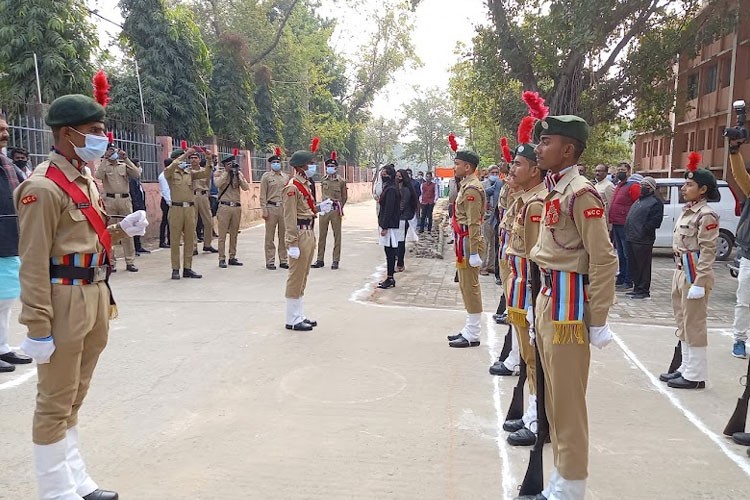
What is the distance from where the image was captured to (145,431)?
4.04 meters

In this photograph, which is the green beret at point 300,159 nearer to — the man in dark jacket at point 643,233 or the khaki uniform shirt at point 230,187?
the khaki uniform shirt at point 230,187

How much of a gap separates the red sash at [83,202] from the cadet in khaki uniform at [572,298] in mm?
2339

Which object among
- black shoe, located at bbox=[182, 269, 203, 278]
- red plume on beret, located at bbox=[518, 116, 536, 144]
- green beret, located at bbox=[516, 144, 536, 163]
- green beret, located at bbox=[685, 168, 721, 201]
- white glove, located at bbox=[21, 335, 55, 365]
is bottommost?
black shoe, located at bbox=[182, 269, 203, 278]

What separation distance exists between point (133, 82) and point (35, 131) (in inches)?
299

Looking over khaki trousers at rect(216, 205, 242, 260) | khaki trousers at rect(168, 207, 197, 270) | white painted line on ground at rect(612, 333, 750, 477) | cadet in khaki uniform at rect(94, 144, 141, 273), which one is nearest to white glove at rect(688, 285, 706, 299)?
white painted line on ground at rect(612, 333, 750, 477)

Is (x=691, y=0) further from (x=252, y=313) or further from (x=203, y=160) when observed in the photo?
(x=252, y=313)

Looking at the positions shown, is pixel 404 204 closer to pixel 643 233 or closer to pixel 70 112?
pixel 643 233

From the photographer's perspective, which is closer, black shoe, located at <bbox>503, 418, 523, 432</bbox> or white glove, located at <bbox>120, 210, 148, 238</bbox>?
white glove, located at <bbox>120, 210, 148, 238</bbox>

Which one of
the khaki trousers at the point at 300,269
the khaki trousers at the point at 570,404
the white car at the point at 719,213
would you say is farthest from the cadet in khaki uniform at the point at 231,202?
the khaki trousers at the point at 570,404

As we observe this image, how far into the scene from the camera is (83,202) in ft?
10.0

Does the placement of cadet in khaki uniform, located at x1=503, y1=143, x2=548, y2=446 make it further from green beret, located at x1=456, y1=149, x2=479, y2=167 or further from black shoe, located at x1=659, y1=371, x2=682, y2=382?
black shoe, located at x1=659, y1=371, x2=682, y2=382

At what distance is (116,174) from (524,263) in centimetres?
809

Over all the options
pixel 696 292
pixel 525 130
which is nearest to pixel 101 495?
pixel 525 130

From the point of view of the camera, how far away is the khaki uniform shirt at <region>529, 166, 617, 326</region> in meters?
2.89
